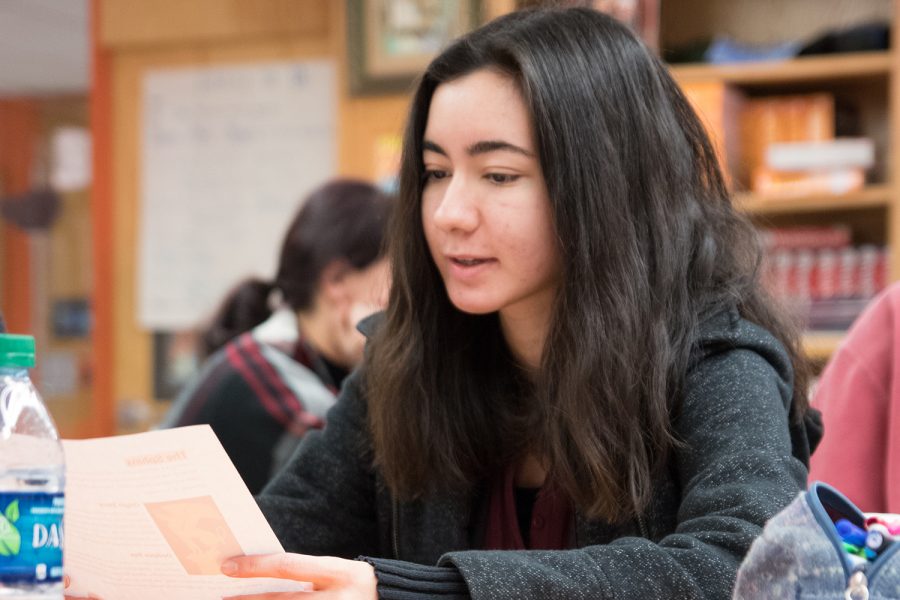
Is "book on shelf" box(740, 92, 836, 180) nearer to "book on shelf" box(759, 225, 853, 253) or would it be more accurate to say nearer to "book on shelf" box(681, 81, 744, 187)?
"book on shelf" box(681, 81, 744, 187)

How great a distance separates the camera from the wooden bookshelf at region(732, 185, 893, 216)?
322cm

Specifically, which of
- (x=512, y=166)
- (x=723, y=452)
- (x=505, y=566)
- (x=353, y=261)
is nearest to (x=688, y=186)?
(x=512, y=166)

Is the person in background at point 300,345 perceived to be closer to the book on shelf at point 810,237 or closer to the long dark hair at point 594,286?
the long dark hair at point 594,286

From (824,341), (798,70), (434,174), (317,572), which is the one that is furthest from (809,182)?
(317,572)

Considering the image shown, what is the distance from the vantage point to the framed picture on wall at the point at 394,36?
144 inches

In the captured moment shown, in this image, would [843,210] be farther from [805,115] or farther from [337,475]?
[337,475]

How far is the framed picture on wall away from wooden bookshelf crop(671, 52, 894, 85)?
0.74 m

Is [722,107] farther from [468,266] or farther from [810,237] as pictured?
[468,266]

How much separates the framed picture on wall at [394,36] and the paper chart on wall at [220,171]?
1.02 ft

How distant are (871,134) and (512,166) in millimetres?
2401

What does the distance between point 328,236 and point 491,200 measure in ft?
4.69

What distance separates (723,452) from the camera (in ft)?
3.93

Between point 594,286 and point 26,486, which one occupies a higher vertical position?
point 594,286

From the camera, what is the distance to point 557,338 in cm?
136
